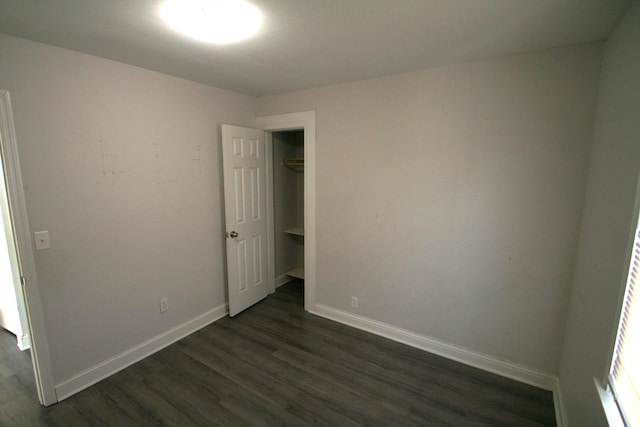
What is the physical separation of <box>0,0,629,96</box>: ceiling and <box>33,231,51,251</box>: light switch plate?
48.0 inches

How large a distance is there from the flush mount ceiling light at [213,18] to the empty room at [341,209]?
1cm

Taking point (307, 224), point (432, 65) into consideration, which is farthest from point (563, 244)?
point (307, 224)

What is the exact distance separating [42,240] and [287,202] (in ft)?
8.72

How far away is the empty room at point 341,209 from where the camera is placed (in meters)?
1.50

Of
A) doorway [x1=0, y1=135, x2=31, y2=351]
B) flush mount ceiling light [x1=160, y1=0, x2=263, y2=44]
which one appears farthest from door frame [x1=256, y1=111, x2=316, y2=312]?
doorway [x1=0, y1=135, x2=31, y2=351]

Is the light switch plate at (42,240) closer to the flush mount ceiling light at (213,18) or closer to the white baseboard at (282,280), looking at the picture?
the flush mount ceiling light at (213,18)

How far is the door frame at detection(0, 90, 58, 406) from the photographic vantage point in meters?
1.69

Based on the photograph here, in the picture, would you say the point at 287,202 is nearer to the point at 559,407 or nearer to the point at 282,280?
the point at 282,280

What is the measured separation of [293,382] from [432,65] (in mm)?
2743

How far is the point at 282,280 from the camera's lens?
4090mm

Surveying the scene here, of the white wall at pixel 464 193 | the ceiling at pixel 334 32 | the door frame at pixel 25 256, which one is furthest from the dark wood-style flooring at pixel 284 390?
the ceiling at pixel 334 32

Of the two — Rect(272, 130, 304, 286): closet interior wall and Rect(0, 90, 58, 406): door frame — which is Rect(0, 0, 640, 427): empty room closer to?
Rect(0, 90, 58, 406): door frame

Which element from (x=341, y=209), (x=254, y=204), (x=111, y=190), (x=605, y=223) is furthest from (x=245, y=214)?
(x=605, y=223)

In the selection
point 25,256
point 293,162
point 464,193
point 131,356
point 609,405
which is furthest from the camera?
point 293,162
